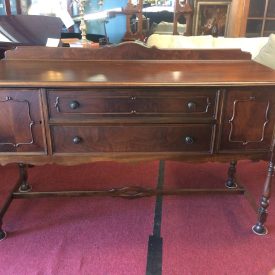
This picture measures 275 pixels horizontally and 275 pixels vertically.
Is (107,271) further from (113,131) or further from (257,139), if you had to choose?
(257,139)

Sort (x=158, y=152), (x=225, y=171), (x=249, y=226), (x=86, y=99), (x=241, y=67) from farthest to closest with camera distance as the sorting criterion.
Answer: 1. (x=225, y=171)
2. (x=249, y=226)
3. (x=241, y=67)
4. (x=158, y=152)
5. (x=86, y=99)

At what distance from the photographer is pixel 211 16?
357 cm

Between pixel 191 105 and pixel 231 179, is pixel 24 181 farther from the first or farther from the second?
pixel 231 179

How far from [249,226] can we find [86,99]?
46.5 inches

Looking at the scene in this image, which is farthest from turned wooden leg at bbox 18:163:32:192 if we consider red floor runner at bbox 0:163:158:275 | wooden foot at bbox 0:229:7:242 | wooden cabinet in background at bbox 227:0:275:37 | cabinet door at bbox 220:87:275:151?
wooden cabinet in background at bbox 227:0:275:37

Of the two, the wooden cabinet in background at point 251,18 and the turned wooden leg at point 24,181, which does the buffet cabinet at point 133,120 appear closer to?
the turned wooden leg at point 24,181

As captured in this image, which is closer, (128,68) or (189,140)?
(189,140)

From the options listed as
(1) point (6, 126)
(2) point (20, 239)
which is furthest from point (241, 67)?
(2) point (20, 239)

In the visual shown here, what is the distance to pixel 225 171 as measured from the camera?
7.70 feet

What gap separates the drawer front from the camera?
1.36 m

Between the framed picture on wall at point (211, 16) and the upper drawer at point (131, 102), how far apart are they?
97.6 inches

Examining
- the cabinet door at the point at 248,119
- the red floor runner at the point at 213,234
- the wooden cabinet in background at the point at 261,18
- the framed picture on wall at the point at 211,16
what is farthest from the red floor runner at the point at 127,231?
the wooden cabinet in background at the point at 261,18

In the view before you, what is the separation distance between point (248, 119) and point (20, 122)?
1.00m

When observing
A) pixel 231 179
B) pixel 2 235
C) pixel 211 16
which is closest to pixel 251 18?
pixel 211 16
